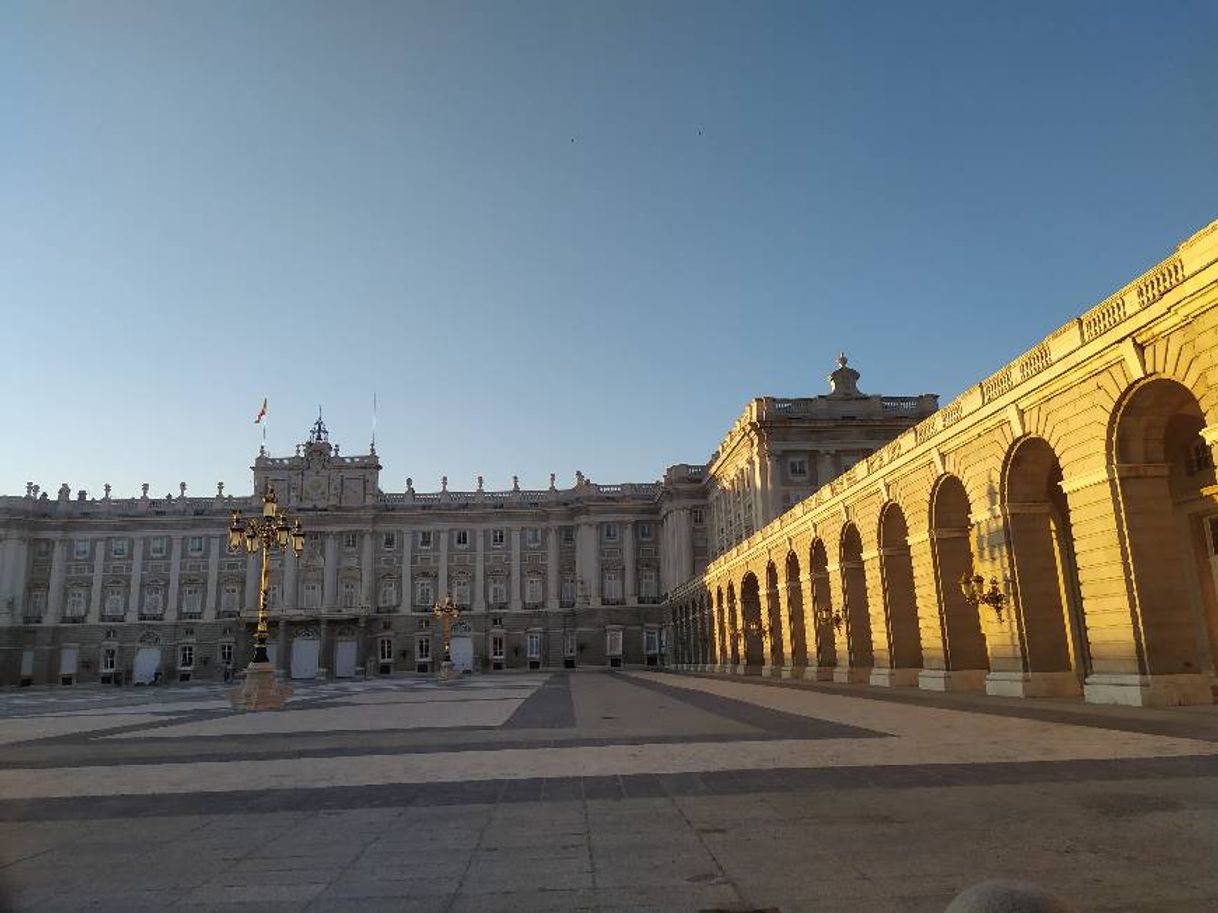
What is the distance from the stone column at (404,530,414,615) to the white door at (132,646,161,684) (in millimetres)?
23765

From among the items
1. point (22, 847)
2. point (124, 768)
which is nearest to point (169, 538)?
point (124, 768)

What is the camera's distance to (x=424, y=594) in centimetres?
8606

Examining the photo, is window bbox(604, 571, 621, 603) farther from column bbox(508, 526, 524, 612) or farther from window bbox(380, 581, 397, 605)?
window bbox(380, 581, 397, 605)

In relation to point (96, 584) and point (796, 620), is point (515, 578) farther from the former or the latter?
point (796, 620)

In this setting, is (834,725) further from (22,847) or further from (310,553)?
(310,553)

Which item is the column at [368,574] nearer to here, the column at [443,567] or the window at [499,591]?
the column at [443,567]

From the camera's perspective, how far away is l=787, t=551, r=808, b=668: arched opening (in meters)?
39.8

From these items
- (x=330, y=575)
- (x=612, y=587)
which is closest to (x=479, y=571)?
(x=612, y=587)

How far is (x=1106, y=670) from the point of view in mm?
18172

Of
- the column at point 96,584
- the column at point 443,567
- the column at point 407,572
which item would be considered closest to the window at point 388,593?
the column at point 407,572

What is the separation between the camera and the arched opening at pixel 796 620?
39.8 metres

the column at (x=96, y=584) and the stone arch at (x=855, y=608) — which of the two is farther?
the column at (x=96, y=584)

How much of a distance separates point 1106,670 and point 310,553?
260ft

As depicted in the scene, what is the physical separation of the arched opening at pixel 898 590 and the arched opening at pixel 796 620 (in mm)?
10281
